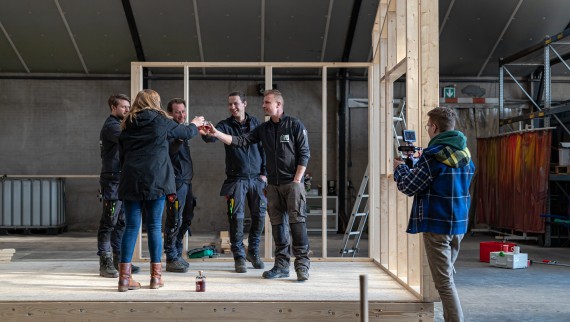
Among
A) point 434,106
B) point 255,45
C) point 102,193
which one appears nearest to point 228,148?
point 102,193

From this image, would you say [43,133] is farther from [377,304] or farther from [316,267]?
[377,304]

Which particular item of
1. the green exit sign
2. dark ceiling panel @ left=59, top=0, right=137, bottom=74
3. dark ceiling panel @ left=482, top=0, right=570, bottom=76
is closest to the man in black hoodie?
dark ceiling panel @ left=59, top=0, right=137, bottom=74

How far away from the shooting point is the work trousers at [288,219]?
549 cm

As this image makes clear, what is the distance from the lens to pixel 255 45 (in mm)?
12000

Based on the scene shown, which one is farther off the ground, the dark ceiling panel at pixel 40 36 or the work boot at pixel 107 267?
the dark ceiling panel at pixel 40 36

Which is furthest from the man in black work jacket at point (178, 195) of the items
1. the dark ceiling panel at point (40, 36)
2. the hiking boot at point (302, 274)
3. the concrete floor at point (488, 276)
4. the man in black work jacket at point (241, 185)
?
the dark ceiling panel at point (40, 36)

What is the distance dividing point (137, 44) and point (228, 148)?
20.6 feet

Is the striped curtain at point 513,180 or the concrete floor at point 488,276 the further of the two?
the striped curtain at point 513,180

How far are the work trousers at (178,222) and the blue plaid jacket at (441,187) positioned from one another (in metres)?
2.40

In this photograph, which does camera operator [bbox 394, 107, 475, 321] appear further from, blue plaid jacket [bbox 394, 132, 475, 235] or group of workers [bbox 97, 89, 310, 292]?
group of workers [bbox 97, 89, 310, 292]

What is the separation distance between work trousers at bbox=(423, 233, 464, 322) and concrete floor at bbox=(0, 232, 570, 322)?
1544mm

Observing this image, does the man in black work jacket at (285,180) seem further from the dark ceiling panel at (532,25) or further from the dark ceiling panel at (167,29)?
the dark ceiling panel at (532,25)

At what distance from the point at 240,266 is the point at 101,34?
708cm

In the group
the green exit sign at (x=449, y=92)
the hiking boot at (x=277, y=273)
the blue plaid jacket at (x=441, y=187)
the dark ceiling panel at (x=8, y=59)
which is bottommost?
the hiking boot at (x=277, y=273)
